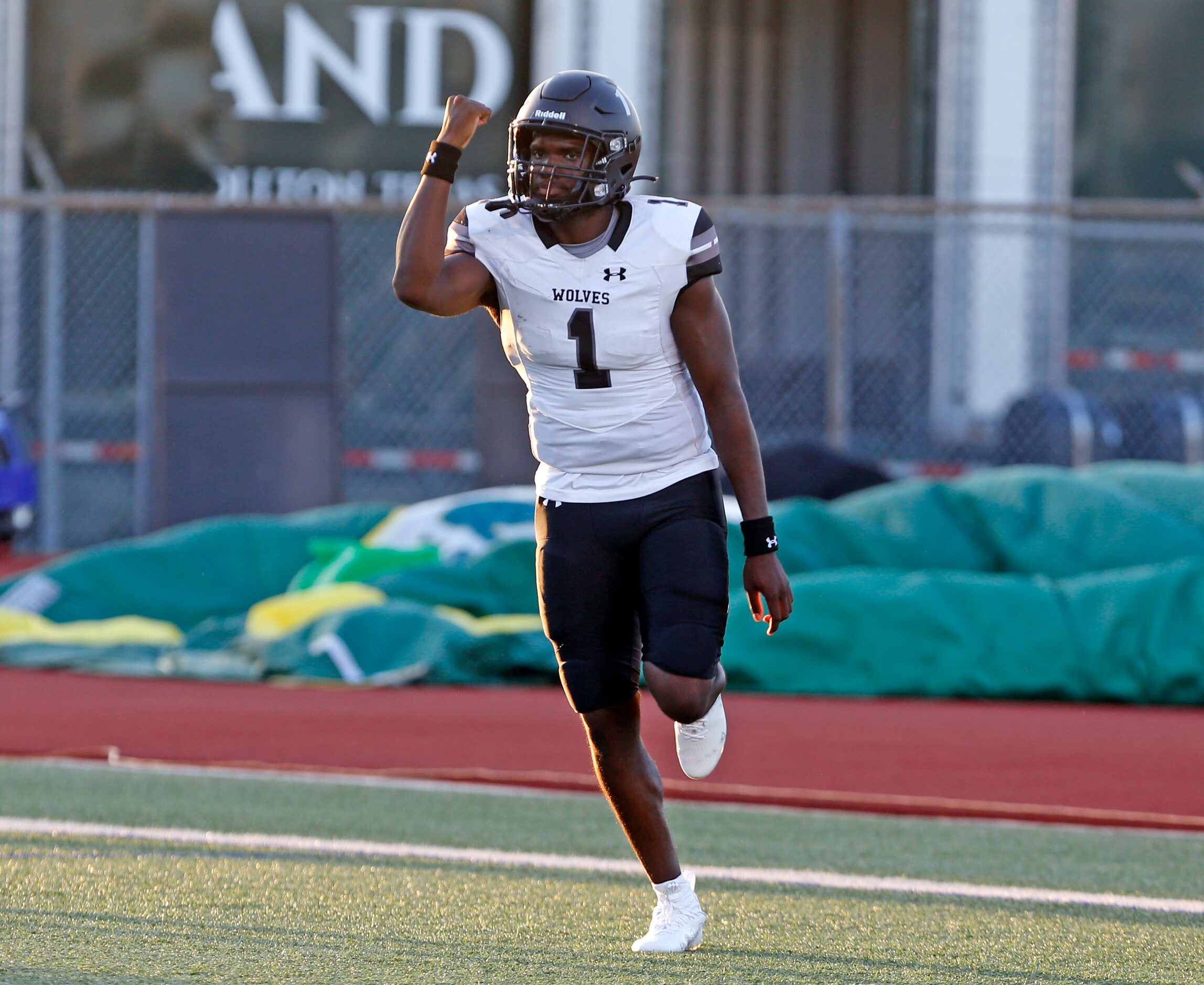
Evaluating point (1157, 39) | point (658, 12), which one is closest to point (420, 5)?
point (658, 12)

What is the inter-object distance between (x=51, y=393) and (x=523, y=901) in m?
9.52

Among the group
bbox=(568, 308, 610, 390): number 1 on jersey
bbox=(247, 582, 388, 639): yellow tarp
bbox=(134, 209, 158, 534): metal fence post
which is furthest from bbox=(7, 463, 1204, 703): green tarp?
bbox=(568, 308, 610, 390): number 1 on jersey

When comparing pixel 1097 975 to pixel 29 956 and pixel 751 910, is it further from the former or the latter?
pixel 29 956

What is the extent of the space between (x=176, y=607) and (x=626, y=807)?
699cm

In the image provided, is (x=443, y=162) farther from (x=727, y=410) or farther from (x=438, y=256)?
(x=727, y=410)

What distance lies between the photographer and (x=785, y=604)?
13.8ft

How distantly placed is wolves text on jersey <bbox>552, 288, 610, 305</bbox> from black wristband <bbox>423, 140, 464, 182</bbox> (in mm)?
359

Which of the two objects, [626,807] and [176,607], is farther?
[176,607]

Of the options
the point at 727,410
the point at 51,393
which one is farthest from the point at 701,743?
the point at 51,393

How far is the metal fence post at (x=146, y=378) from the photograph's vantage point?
42.2 ft

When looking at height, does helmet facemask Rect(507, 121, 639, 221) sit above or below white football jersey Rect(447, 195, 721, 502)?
above

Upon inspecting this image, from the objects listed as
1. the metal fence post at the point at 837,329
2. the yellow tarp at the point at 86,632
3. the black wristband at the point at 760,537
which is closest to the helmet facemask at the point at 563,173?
the black wristband at the point at 760,537

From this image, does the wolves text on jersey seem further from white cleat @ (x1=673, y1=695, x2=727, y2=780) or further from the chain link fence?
the chain link fence

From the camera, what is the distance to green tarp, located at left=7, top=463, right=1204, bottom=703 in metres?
8.87
